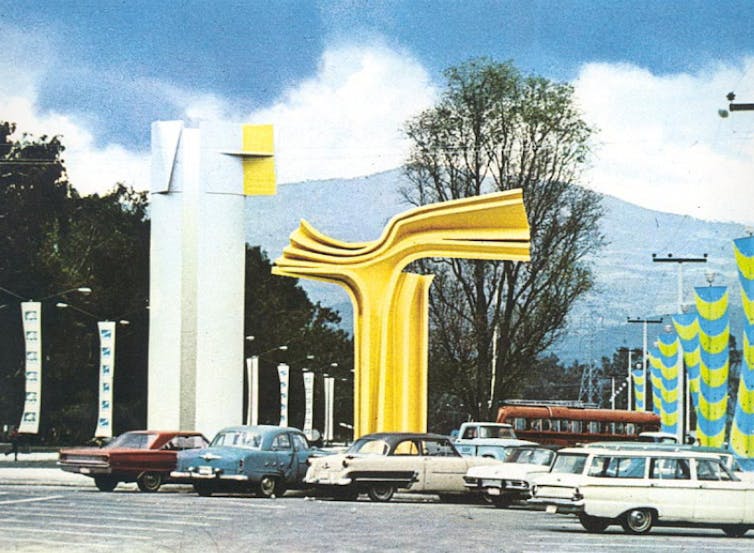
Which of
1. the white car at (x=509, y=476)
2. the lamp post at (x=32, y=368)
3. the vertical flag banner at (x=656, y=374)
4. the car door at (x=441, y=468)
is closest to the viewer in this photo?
the white car at (x=509, y=476)

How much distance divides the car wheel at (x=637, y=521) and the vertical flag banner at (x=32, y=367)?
2445 centimetres

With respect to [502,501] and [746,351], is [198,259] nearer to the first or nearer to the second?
[502,501]

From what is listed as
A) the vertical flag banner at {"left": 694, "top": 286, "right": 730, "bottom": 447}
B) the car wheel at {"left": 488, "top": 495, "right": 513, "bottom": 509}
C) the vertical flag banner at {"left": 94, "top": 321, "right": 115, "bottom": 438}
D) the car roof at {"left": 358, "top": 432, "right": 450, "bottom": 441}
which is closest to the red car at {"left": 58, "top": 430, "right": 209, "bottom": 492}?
the car roof at {"left": 358, "top": 432, "right": 450, "bottom": 441}

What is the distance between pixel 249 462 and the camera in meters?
28.9

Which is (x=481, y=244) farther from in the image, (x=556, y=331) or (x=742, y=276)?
(x=556, y=331)

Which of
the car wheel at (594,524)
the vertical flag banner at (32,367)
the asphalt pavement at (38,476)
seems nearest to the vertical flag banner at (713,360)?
the asphalt pavement at (38,476)

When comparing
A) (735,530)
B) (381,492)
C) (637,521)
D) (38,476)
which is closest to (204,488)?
(381,492)

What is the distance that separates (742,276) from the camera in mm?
31391

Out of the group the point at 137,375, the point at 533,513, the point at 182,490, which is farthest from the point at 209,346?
the point at 137,375

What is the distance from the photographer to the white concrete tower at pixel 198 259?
1588 inches

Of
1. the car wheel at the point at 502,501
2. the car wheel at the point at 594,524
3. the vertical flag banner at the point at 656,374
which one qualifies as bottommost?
the car wheel at the point at 502,501

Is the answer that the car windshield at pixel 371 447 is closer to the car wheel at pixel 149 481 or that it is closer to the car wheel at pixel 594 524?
the car wheel at pixel 149 481

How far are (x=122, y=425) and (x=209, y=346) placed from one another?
3792 centimetres

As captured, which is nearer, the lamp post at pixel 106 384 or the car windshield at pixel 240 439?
the car windshield at pixel 240 439
